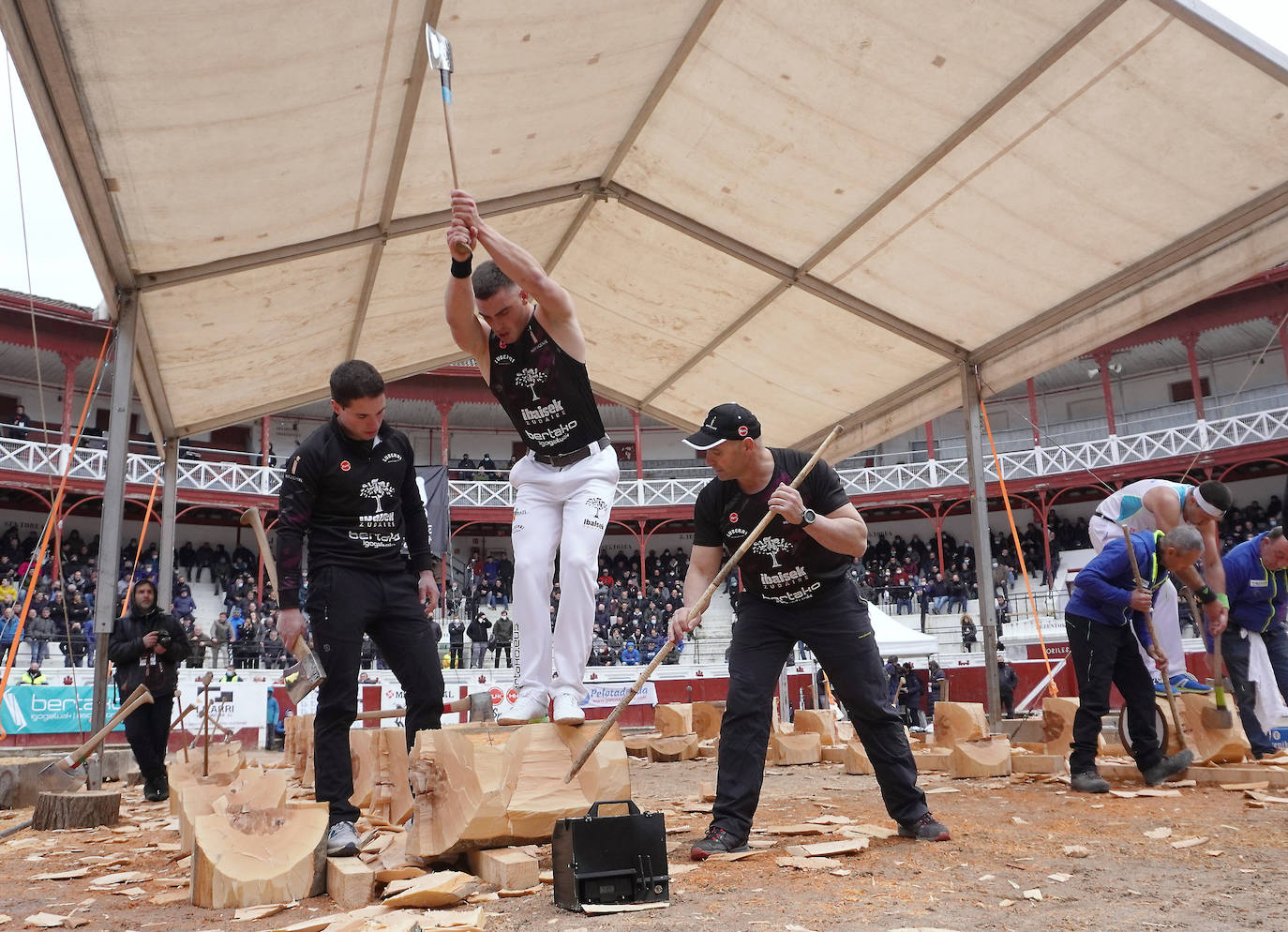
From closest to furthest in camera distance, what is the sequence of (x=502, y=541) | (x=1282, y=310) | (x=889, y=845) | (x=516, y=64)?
(x=889, y=845) < (x=516, y=64) < (x=1282, y=310) < (x=502, y=541)

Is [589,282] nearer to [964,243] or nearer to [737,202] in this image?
[737,202]

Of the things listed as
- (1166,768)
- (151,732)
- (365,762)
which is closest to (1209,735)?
(1166,768)

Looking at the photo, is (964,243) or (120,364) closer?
(120,364)

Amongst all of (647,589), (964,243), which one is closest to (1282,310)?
(647,589)

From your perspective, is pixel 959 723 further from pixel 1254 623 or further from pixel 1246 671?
pixel 1254 623

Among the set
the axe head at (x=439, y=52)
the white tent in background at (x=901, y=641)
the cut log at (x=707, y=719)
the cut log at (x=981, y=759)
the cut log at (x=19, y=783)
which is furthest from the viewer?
the white tent in background at (x=901, y=641)

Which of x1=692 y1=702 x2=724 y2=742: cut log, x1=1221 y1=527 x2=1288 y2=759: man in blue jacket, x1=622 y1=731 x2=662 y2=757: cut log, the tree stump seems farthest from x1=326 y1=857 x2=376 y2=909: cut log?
x1=692 y1=702 x2=724 y2=742: cut log

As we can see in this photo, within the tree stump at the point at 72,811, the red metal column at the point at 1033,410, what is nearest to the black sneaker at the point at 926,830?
the tree stump at the point at 72,811

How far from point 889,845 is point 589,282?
7.15 m

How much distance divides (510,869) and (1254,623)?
5840mm

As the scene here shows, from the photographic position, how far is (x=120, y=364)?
7.08m

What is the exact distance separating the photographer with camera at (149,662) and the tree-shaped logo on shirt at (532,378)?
4.46 meters

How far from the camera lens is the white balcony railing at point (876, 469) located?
24.1 meters

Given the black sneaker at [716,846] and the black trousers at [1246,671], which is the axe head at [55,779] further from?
the black trousers at [1246,671]
